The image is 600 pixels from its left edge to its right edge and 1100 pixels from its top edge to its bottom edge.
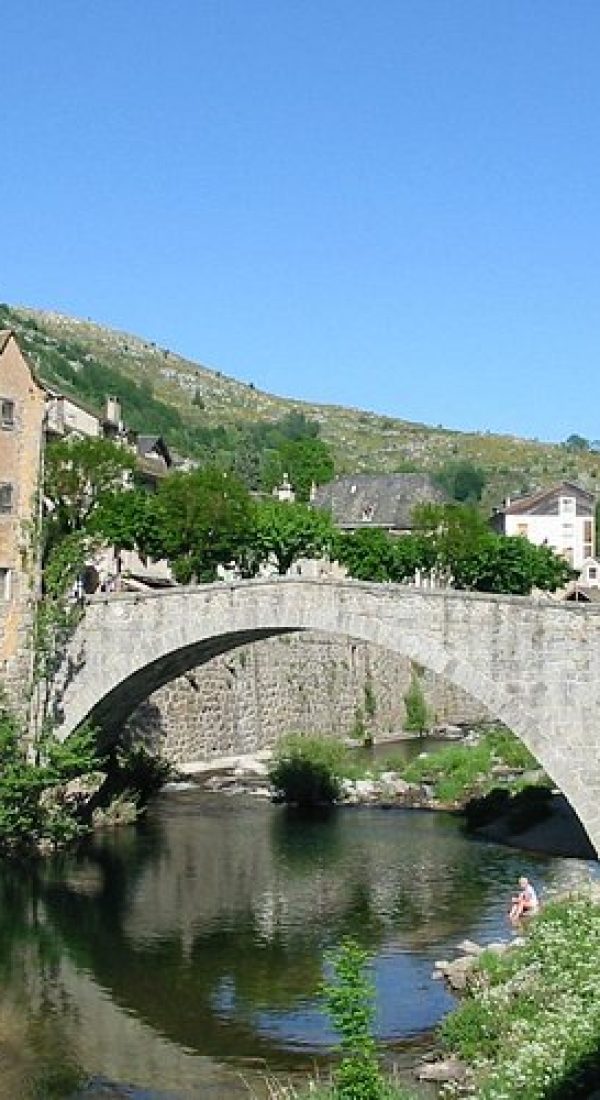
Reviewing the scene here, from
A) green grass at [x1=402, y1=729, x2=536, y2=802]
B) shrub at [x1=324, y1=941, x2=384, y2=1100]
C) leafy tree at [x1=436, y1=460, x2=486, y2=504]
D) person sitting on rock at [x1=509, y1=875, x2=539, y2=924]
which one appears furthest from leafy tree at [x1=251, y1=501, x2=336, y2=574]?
leafy tree at [x1=436, y1=460, x2=486, y2=504]

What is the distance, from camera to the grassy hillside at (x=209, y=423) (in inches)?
5723

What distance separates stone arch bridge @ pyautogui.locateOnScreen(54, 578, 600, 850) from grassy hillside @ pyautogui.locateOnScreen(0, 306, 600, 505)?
304 ft

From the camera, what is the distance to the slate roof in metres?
87.4


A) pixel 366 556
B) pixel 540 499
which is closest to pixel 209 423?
pixel 540 499

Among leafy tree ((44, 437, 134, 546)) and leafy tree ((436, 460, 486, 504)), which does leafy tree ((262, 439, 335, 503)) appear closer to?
leafy tree ((436, 460, 486, 504))

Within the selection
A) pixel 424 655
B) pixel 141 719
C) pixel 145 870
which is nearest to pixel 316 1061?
A: pixel 424 655

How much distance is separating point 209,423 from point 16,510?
14032cm

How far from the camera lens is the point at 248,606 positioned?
34.7 meters

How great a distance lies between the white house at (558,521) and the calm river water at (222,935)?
2093 inches

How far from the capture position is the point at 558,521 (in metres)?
93.4

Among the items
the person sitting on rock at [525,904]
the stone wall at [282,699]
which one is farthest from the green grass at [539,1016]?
the stone wall at [282,699]

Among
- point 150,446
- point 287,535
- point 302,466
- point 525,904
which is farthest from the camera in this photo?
point 302,466

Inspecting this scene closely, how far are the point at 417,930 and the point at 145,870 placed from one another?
327 inches

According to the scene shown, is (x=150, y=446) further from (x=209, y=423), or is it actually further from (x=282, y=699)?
(x=209, y=423)
